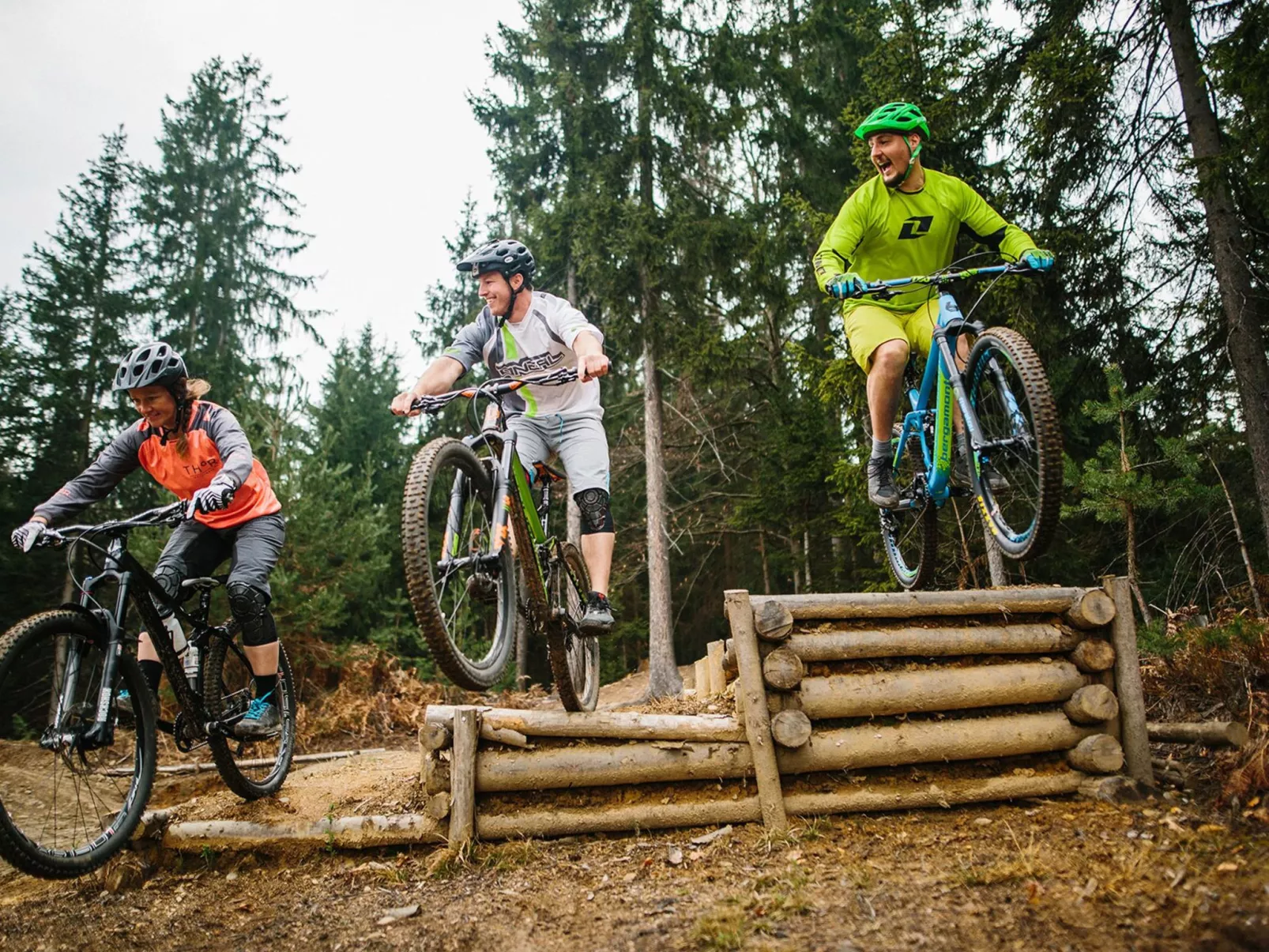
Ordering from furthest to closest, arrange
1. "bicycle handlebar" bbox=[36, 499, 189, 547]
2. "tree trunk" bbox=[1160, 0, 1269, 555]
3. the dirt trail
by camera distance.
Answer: "tree trunk" bbox=[1160, 0, 1269, 555] < "bicycle handlebar" bbox=[36, 499, 189, 547] < the dirt trail

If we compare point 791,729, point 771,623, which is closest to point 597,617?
point 771,623

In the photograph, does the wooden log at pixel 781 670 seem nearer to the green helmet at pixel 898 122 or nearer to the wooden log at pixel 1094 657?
the wooden log at pixel 1094 657

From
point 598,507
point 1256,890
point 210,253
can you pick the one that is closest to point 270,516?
A: point 598,507

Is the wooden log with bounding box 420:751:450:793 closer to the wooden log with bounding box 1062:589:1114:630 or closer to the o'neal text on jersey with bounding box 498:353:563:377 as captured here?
the o'neal text on jersey with bounding box 498:353:563:377

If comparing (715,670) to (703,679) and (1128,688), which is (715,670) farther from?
(1128,688)

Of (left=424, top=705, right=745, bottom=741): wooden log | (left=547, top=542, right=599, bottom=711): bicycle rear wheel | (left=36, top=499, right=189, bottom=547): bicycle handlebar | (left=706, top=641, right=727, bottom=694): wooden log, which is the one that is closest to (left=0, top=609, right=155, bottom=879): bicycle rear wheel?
(left=36, top=499, right=189, bottom=547): bicycle handlebar

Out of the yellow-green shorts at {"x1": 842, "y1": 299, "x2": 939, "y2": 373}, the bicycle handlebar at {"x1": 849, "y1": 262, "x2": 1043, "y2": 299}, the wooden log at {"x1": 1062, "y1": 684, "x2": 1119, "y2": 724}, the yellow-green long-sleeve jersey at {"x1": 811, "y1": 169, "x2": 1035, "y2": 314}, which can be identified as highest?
the yellow-green long-sleeve jersey at {"x1": 811, "y1": 169, "x2": 1035, "y2": 314}

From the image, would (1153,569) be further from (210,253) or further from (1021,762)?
(210,253)

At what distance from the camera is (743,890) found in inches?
135

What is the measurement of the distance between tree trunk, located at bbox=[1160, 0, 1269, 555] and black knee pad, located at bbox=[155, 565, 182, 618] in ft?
28.1

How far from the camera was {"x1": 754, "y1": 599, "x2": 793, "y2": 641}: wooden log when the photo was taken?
4.35 meters

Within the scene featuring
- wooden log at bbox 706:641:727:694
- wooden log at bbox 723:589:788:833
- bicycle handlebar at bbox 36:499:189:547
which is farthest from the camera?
wooden log at bbox 706:641:727:694

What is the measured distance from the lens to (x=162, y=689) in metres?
9.82

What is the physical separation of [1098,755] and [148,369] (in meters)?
5.53
